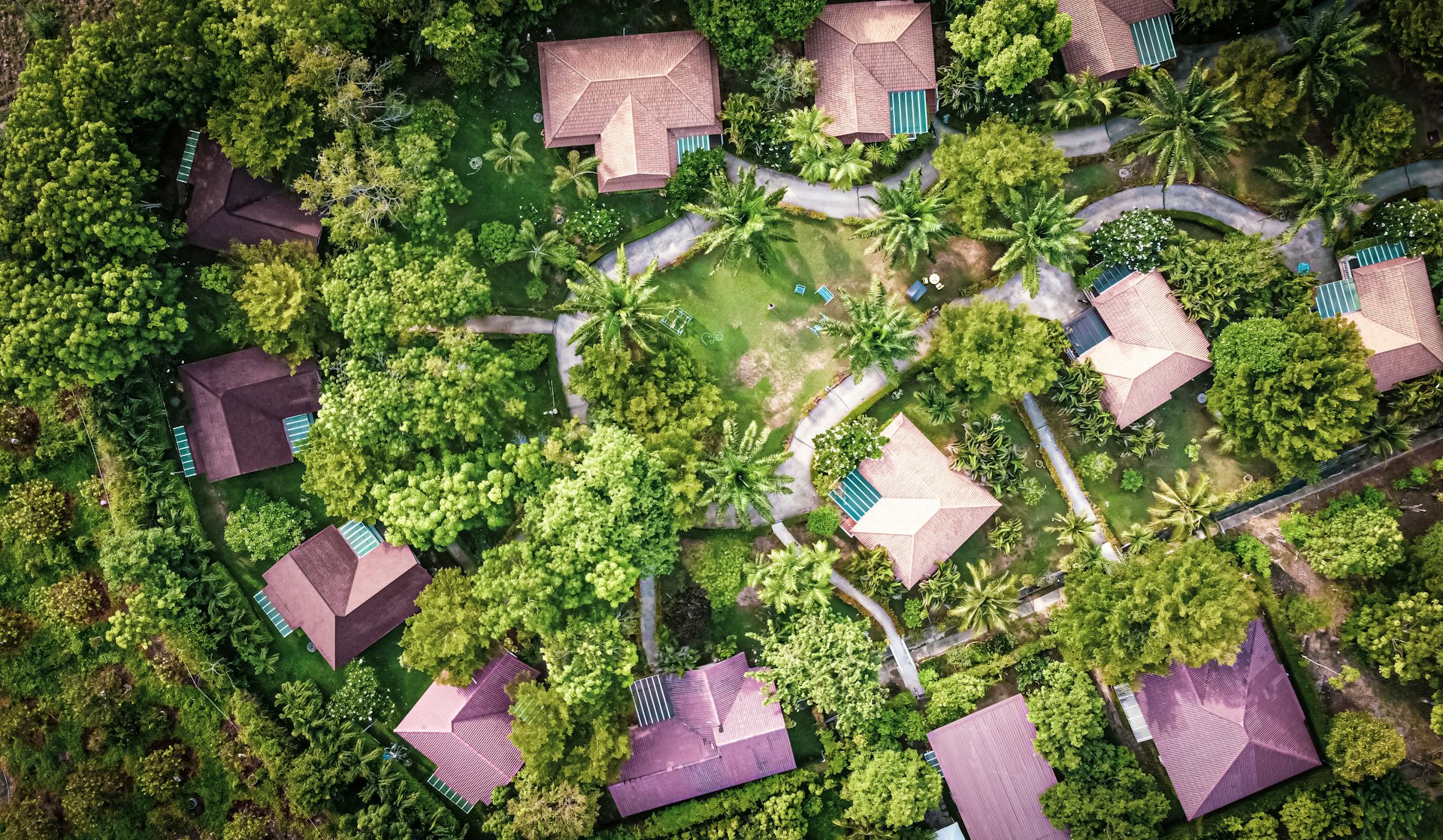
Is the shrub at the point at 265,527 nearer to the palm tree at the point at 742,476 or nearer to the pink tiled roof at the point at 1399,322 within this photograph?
the palm tree at the point at 742,476

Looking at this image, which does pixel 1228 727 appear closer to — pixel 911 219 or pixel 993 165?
pixel 911 219

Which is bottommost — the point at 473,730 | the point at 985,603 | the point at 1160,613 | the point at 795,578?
the point at 1160,613

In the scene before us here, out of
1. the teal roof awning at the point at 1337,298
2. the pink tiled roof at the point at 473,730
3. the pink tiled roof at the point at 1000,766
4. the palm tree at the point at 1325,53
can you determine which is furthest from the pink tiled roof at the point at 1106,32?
the pink tiled roof at the point at 473,730

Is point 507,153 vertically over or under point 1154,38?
over

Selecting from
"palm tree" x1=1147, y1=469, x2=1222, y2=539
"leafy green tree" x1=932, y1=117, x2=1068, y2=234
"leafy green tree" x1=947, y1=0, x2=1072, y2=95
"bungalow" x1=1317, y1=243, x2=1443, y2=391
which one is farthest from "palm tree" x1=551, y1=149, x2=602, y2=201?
"bungalow" x1=1317, y1=243, x2=1443, y2=391

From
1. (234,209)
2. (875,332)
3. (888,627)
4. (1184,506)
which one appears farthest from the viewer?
(888,627)

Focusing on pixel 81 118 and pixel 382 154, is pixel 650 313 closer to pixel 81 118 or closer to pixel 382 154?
pixel 382 154

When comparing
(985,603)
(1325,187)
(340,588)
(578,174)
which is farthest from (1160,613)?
(340,588)

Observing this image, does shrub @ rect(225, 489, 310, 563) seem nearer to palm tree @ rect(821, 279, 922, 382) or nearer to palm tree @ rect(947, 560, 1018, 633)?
palm tree @ rect(821, 279, 922, 382)
